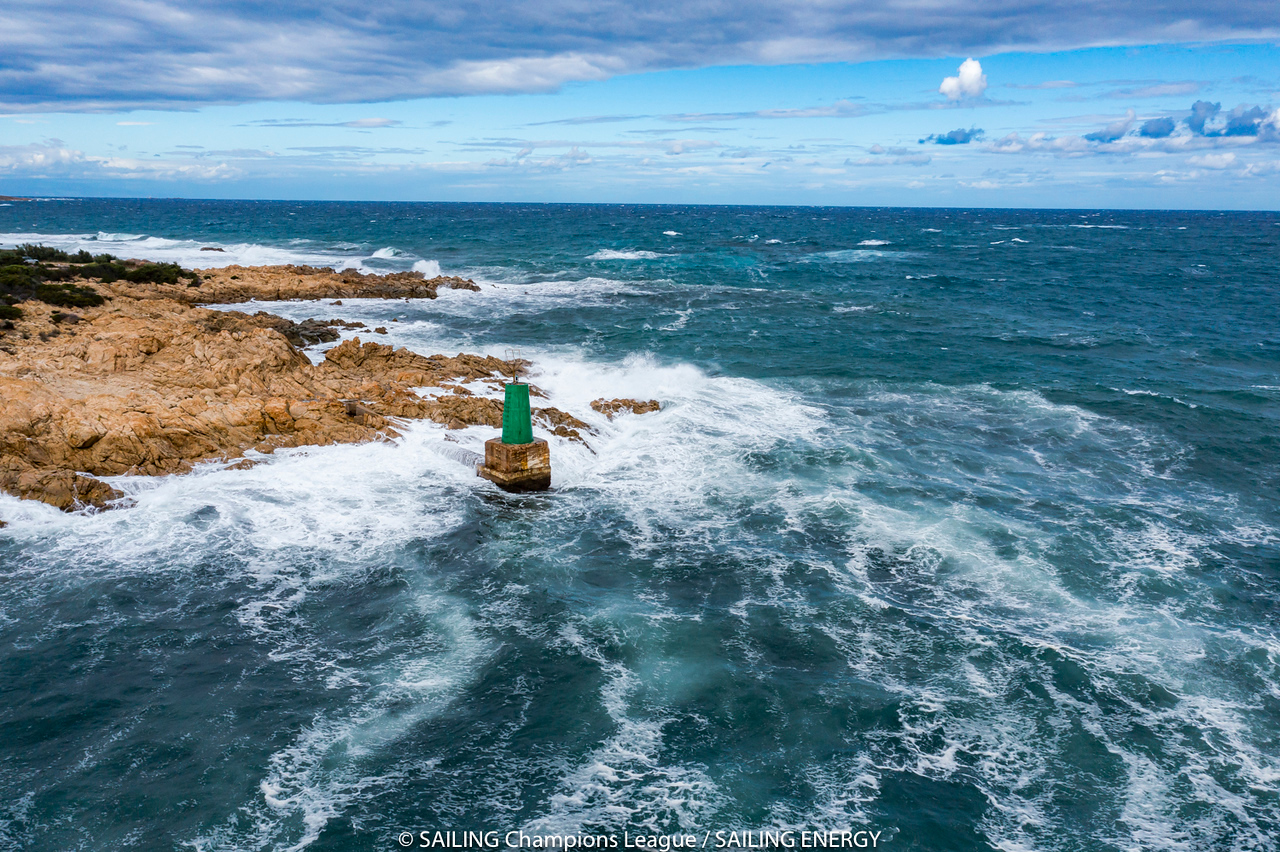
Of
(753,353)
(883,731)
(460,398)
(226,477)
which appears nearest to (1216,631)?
(883,731)

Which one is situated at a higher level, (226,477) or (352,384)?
(352,384)

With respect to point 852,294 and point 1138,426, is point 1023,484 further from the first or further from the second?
point 852,294

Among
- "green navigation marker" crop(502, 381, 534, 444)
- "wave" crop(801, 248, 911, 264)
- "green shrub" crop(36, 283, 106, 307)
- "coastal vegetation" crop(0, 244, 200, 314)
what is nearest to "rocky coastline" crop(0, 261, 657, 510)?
"green shrub" crop(36, 283, 106, 307)

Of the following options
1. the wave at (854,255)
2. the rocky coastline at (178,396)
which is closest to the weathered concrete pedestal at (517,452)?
the rocky coastline at (178,396)

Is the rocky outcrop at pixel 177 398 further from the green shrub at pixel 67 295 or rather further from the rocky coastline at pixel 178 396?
the green shrub at pixel 67 295

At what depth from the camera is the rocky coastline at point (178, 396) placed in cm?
1716

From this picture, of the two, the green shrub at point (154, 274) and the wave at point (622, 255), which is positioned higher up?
the wave at point (622, 255)

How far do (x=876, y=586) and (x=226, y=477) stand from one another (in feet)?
48.0

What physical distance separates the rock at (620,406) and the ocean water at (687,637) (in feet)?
1.61

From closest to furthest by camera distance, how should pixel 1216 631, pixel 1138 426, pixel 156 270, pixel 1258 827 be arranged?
pixel 1258 827 → pixel 1216 631 → pixel 1138 426 → pixel 156 270

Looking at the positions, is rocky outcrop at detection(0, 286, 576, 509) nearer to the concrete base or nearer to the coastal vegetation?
the coastal vegetation

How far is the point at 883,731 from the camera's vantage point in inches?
431

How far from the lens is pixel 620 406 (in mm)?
25141

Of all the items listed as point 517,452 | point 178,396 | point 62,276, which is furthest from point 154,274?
point 517,452
